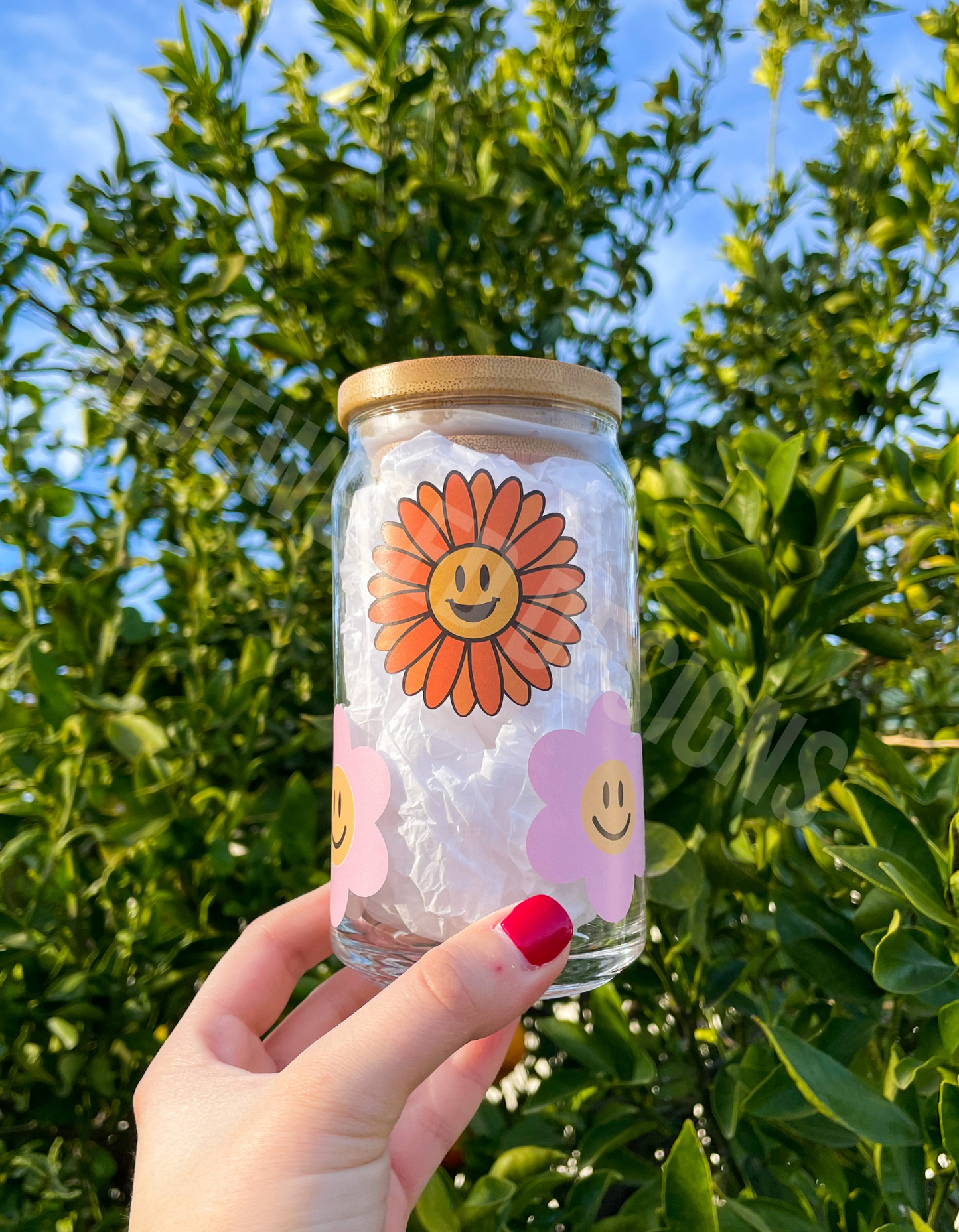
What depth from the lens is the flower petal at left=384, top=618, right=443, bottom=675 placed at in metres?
0.42

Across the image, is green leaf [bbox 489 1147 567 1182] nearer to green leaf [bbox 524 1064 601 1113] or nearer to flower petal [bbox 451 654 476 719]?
green leaf [bbox 524 1064 601 1113]

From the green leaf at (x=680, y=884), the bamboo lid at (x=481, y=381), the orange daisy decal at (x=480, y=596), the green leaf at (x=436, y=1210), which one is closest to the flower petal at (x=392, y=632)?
the orange daisy decal at (x=480, y=596)

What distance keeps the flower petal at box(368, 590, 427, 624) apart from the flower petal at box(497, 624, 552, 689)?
0.14 feet

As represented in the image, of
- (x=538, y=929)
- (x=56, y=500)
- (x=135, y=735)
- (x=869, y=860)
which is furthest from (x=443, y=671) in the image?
(x=56, y=500)

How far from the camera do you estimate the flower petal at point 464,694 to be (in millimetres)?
412

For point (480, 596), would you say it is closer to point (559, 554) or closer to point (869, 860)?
point (559, 554)

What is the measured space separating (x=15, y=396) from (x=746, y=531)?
0.65m

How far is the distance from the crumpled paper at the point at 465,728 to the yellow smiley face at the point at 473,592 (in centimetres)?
4

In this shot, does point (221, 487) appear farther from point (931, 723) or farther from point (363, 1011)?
point (931, 723)

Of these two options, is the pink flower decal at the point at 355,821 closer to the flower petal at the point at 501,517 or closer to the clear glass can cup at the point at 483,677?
the clear glass can cup at the point at 483,677

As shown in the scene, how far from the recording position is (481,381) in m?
0.43

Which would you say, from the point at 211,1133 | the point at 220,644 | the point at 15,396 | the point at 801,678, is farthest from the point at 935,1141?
the point at 15,396

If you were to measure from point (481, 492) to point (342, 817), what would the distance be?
188mm

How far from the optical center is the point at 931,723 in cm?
83
